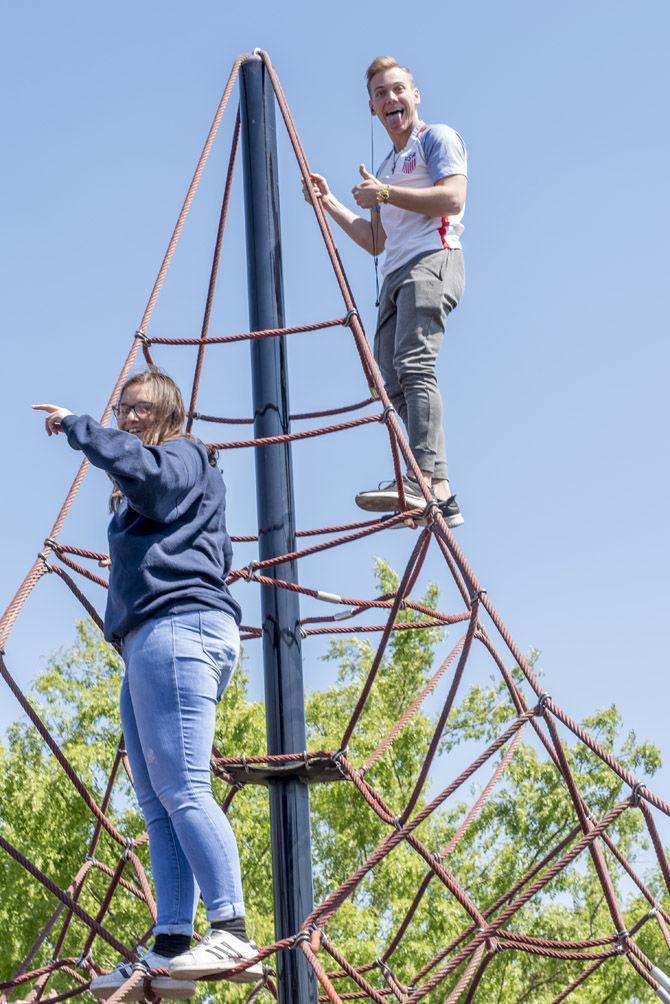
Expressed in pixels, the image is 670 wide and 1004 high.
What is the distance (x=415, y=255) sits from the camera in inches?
183

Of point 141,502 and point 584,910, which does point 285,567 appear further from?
point 584,910

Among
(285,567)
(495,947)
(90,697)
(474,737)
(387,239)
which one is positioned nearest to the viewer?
(495,947)

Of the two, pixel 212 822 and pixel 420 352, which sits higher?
pixel 420 352

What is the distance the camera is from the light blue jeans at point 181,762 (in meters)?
2.86

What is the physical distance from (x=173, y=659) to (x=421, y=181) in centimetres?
242

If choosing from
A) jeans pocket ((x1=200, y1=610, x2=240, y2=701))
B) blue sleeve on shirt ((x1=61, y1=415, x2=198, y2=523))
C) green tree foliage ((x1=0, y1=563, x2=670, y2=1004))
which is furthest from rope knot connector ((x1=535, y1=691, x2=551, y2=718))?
green tree foliage ((x1=0, y1=563, x2=670, y2=1004))

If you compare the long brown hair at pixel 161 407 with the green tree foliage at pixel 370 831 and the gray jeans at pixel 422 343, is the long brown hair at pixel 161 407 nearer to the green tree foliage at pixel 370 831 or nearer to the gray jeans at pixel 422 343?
the gray jeans at pixel 422 343

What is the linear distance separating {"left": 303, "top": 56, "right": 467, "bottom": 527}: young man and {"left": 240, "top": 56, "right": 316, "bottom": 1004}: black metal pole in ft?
1.18

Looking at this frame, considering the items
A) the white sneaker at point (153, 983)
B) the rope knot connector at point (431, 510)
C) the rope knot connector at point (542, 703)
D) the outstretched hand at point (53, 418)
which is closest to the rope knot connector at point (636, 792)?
the rope knot connector at point (542, 703)

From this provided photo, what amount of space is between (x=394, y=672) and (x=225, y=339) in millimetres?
10993

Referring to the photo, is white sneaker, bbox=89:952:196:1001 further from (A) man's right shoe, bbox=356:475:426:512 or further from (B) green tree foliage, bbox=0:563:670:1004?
(B) green tree foliage, bbox=0:563:670:1004

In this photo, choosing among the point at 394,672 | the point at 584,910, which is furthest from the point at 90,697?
the point at 584,910

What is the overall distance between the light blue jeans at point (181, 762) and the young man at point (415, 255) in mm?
1409

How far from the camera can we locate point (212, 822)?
9.43 feet
